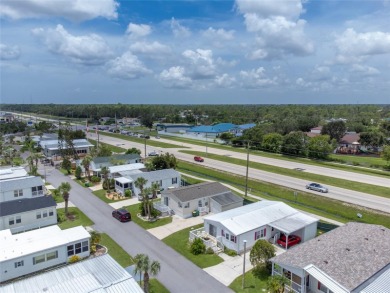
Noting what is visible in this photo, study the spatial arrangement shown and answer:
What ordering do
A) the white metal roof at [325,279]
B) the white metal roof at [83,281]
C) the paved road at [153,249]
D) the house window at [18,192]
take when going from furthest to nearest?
the house window at [18,192], the paved road at [153,249], the white metal roof at [325,279], the white metal roof at [83,281]

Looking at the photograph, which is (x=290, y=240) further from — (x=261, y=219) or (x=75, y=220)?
(x=75, y=220)

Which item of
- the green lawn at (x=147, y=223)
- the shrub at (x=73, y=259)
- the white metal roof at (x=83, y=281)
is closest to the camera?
the white metal roof at (x=83, y=281)

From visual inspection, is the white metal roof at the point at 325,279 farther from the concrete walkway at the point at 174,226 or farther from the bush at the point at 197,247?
the concrete walkway at the point at 174,226

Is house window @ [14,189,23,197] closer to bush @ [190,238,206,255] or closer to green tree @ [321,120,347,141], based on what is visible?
bush @ [190,238,206,255]

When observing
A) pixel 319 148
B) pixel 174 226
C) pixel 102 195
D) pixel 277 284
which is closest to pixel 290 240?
pixel 277 284

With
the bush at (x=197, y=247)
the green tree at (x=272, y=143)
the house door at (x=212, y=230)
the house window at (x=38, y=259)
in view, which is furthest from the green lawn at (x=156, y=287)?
the green tree at (x=272, y=143)

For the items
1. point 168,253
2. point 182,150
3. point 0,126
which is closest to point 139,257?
point 168,253

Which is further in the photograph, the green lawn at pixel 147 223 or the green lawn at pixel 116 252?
the green lawn at pixel 147 223
